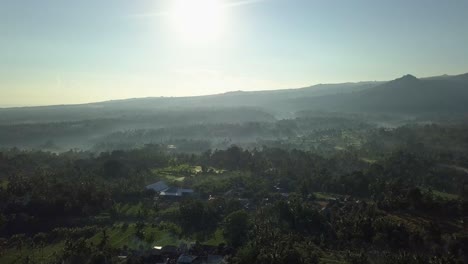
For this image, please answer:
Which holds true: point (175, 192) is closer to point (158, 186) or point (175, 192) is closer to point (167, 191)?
point (167, 191)

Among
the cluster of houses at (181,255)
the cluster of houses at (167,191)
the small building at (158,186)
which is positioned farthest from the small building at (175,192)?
the cluster of houses at (181,255)

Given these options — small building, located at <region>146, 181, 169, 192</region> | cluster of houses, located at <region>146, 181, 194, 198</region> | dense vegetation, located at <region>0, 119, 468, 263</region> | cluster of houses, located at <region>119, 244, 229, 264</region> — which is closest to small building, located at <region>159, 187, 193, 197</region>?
cluster of houses, located at <region>146, 181, 194, 198</region>

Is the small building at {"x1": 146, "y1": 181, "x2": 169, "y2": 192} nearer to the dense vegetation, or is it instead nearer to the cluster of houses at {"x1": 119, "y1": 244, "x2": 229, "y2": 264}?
the dense vegetation

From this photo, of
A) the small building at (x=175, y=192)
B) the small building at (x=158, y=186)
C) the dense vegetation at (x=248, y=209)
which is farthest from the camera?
the small building at (x=158, y=186)

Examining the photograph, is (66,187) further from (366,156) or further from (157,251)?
(366,156)

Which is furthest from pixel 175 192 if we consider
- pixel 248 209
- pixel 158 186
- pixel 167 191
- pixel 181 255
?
pixel 181 255

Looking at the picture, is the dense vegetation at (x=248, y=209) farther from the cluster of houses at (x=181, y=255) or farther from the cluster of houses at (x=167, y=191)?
the cluster of houses at (x=167, y=191)

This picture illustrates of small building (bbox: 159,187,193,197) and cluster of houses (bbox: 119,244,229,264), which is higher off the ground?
small building (bbox: 159,187,193,197)

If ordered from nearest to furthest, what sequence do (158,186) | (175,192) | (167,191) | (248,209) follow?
(248,209)
(175,192)
(167,191)
(158,186)

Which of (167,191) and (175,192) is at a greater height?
(167,191)

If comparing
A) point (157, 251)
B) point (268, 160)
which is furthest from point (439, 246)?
point (268, 160)
